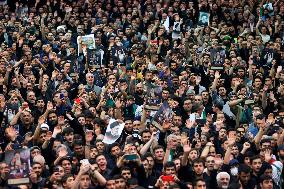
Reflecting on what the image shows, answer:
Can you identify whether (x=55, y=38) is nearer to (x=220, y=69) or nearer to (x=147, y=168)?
(x=220, y=69)

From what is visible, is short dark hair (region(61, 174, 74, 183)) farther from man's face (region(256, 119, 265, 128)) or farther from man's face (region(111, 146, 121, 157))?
man's face (region(256, 119, 265, 128))

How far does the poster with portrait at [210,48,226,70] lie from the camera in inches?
474

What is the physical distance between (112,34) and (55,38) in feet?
4.19

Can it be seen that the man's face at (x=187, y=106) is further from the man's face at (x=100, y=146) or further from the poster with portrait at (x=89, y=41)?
the poster with portrait at (x=89, y=41)

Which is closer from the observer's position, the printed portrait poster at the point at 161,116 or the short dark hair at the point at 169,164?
the short dark hair at the point at 169,164

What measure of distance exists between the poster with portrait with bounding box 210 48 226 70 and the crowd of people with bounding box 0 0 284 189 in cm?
2

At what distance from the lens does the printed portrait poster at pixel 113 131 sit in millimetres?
8802

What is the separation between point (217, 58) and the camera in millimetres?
12172

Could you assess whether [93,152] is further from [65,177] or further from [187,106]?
[187,106]

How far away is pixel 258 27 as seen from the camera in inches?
593

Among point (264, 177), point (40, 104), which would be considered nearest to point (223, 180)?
point (264, 177)

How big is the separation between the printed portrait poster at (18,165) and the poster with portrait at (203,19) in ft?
27.7

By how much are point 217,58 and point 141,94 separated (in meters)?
1.93

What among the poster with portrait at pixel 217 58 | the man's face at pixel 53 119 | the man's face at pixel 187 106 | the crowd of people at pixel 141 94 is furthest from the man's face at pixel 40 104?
the poster with portrait at pixel 217 58
